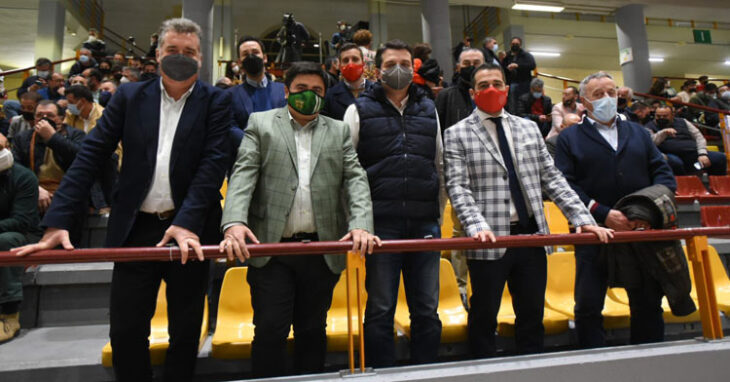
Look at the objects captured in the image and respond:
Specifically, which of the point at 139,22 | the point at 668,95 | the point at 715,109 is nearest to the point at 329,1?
the point at 139,22

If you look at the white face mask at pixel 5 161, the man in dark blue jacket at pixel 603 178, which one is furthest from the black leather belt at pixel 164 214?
the man in dark blue jacket at pixel 603 178

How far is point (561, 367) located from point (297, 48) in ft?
10.4

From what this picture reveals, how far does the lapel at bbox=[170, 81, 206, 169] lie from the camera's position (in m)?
1.83

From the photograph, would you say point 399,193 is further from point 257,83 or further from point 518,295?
point 257,83

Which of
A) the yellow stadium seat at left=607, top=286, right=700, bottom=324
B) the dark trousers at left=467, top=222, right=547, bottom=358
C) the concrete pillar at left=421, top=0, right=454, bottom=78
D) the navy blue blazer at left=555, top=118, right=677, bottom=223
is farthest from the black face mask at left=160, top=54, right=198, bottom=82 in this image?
the concrete pillar at left=421, top=0, right=454, bottom=78

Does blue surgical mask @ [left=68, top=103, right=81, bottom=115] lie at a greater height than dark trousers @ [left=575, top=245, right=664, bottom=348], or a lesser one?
greater

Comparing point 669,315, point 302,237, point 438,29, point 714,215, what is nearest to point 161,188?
point 302,237

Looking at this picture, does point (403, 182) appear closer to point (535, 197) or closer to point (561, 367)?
point (535, 197)

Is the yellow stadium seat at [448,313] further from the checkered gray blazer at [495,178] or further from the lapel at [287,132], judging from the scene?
the lapel at [287,132]

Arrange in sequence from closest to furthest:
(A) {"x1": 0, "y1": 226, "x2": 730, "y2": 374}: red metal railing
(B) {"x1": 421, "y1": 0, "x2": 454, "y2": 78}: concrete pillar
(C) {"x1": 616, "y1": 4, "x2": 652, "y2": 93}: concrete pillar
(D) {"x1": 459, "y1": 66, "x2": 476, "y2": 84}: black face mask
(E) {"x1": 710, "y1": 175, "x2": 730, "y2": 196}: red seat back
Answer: (A) {"x1": 0, "y1": 226, "x2": 730, "y2": 374}: red metal railing < (D) {"x1": 459, "y1": 66, "x2": 476, "y2": 84}: black face mask < (E) {"x1": 710, "y1": 175, "x2": 730, "y2": 196}: red seat back < (B) {"x1": 421, "y1": 0, "x2": 454, "y2": 78}: concrete pillar < (C) {"x1": 616, "y1": 4, "x2": 652, "y2": 93}: concrete pillar

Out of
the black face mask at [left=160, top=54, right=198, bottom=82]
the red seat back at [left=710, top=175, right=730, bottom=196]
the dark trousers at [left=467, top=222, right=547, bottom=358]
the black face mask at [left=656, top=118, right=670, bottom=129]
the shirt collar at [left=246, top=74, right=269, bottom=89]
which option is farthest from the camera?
the black face mask at [left=656, top=118, right=670, bottom=129]

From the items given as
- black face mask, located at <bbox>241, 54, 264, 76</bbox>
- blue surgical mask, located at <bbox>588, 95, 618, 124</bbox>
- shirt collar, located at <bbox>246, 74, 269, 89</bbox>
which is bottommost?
blue surgical mask, located at <bbox>588, 95, 618, 124</bbox>

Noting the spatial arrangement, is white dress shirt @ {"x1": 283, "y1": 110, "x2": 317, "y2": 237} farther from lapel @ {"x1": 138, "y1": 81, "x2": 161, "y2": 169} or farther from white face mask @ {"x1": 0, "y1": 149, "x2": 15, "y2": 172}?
white face mask @ {"x1": 0, "y1": 149, "x2": 15, "y2": 172}

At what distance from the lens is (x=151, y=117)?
6.07ft
